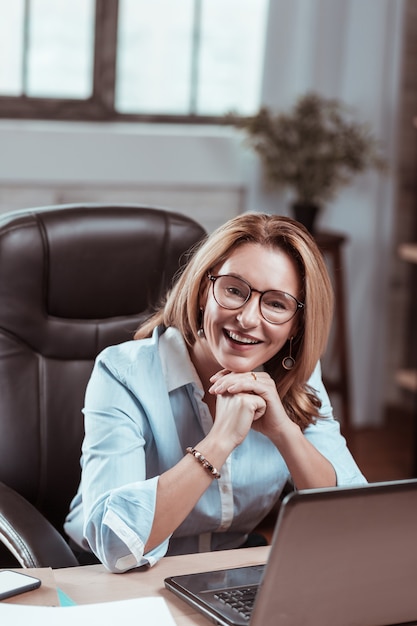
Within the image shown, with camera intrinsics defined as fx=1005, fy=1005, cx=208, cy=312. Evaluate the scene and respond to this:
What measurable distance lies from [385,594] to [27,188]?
2.75 meters

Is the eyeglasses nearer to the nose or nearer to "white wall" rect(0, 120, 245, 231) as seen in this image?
the nose

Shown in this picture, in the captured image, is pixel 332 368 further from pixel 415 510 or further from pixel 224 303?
pixel 415 510

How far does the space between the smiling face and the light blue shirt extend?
0.11m

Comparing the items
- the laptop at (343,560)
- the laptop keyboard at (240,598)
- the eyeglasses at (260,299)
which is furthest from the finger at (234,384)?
the laptop at (343,560)

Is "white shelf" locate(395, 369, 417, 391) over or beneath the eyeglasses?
beneath

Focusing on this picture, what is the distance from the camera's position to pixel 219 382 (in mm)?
1656

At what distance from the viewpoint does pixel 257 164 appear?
156 inches

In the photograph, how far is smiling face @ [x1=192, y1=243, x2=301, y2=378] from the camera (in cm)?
166

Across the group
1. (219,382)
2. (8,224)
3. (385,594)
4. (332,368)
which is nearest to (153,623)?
(385,594)

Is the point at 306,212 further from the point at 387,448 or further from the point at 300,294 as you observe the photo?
the point at 300,294

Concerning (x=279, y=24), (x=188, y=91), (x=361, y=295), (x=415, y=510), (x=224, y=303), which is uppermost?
(x=279, y=24)

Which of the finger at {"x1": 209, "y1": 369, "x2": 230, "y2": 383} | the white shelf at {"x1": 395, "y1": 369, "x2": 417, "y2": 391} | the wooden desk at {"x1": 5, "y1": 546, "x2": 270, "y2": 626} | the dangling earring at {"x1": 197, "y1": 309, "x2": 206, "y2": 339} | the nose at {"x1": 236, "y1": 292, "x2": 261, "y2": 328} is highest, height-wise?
the nose at {"x1": 236, "y1": 292, "x2": 261, "y2": 328}

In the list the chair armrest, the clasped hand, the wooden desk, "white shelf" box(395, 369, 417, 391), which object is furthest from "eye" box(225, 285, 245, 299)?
"white shelf" box(395, 369, 417, 391)

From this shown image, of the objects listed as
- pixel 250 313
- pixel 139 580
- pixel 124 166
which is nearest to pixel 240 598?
pixel 139 580
